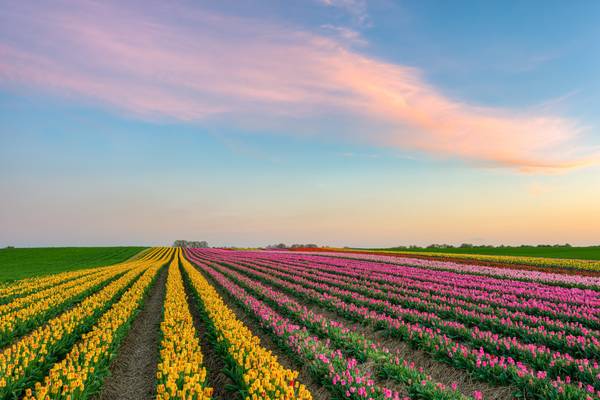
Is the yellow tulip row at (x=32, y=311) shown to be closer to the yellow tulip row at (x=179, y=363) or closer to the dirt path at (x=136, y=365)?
the dirt path at (x=136, y=365)

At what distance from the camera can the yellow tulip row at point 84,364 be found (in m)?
5.48

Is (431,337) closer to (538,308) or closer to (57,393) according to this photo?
(538,308)

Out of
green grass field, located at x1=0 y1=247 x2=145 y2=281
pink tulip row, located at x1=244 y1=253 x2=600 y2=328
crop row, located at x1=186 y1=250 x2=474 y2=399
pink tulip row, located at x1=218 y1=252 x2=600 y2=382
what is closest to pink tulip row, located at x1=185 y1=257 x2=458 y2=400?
crop row, located at x1=186 y1=250 x2=474 y2=399

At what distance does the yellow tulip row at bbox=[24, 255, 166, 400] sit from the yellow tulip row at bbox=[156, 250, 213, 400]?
4.30ft

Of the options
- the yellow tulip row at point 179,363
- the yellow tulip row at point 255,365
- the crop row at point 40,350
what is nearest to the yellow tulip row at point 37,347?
the crop row at point 40,350

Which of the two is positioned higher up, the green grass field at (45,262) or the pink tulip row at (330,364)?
the pink tulip row at (330,364)

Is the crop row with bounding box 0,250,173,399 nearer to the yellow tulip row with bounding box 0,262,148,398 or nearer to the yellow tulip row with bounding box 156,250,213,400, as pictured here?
the yellow tulip row with bounding box 0,262,148,398

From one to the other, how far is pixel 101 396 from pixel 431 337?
856 centimetres

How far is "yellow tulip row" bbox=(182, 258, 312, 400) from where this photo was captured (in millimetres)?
5184

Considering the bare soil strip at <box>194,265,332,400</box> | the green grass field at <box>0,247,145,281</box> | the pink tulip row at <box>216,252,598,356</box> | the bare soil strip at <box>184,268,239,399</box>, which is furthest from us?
the green grass field at <box>0,247,145,281</box>

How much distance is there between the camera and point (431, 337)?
905 cm

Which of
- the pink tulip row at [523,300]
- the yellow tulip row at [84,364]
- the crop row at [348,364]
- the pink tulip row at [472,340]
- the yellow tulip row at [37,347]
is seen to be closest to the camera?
the yellow tulip row at [84,364]

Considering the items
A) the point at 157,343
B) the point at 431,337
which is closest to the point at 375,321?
the point at 431,337

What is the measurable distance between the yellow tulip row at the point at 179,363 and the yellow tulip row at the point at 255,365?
2.48 feet
